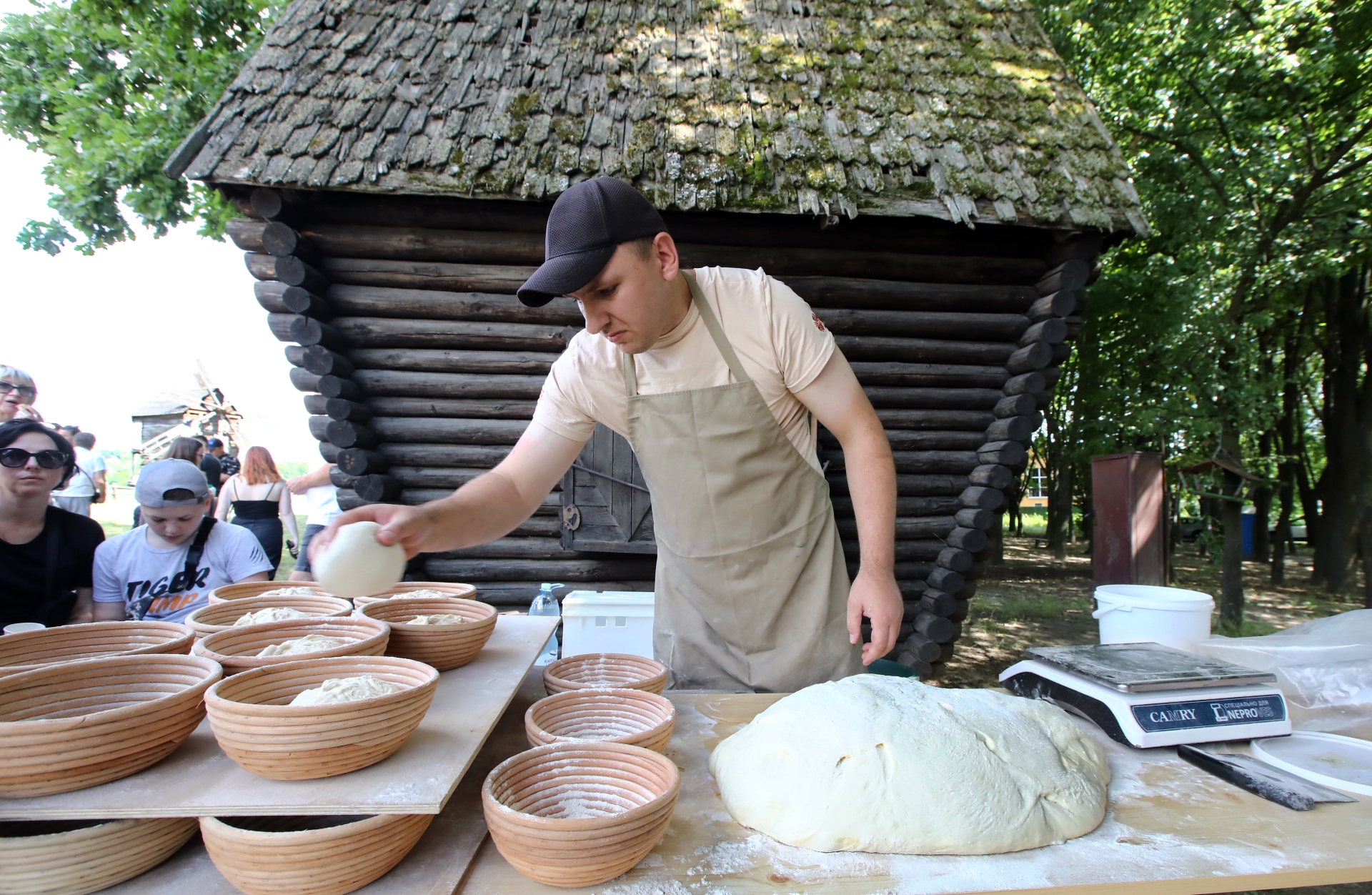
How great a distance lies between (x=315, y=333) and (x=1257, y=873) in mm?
4612

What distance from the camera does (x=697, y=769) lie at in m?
1.53

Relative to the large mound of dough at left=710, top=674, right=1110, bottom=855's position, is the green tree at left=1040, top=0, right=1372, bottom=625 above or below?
above

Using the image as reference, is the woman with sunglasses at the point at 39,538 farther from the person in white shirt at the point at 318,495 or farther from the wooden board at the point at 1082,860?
the wooden board at the point at 1082,860

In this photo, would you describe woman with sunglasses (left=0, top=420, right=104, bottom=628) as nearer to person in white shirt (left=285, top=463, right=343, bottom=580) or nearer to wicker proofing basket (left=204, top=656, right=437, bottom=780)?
person in white shirt (left=285, top=463, right=343, bottom=580)

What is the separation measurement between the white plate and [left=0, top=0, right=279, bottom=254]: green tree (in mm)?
10959

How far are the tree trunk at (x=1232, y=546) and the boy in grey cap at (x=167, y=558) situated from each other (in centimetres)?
900

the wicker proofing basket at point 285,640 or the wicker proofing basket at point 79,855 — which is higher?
the wicker proofing basket at point 285,640

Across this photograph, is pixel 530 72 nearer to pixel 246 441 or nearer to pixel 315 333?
pixel 315 333

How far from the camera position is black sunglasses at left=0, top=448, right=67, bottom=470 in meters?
2.88

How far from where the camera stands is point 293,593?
189cm

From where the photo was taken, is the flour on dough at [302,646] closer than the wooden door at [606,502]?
Yes

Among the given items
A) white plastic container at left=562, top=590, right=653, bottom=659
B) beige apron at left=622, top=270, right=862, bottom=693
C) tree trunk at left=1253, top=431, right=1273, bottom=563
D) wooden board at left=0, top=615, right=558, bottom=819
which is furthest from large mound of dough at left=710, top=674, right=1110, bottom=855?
tree trunk at left=1253, top=431, right=1273, bottom=563

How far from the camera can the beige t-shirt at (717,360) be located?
2107 mm

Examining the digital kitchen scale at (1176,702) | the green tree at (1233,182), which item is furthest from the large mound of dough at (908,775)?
the green tree at (1233,182)
